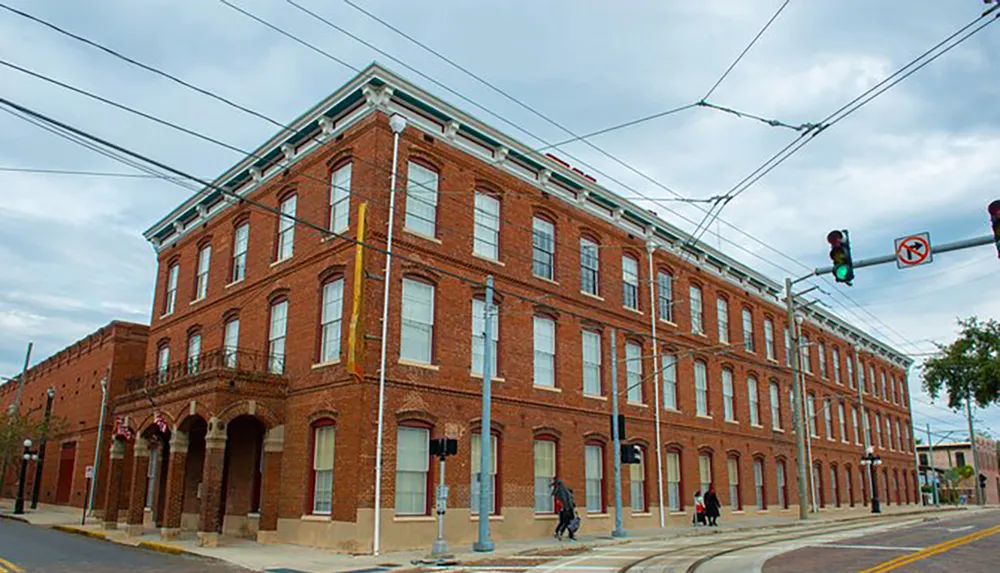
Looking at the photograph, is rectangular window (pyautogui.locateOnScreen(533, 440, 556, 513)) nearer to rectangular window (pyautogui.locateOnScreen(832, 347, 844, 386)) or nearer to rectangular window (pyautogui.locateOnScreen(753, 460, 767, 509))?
rectangular window (pyautogui.locateOnScreen(753, 460, 767, 509))

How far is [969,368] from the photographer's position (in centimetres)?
5016

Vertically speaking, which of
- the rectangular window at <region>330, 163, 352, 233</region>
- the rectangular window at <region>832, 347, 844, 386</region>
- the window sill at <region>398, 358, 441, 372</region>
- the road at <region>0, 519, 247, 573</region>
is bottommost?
the road at <region>0, 519, 247, 573</region>

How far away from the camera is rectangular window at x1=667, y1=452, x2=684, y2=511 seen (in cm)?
3023

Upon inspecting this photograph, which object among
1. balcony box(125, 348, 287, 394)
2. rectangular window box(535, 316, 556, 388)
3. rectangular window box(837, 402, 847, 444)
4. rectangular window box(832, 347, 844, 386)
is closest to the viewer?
balcony box(125, 348, 287, 394)

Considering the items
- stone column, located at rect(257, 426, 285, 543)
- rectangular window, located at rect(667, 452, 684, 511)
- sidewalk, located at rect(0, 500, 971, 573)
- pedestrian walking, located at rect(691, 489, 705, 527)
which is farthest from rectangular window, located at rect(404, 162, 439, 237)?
pedestrian walking, located at rect(691, 489, 705, 527)

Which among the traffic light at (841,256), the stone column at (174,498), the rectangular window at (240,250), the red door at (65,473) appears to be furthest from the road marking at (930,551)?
the red door at (65,473)

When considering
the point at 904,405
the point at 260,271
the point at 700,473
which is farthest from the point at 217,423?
the point at 904,405

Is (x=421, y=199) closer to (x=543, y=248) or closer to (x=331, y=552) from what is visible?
(x=543, y=248)

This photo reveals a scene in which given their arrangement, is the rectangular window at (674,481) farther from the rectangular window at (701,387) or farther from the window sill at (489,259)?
the window sill at (489,259)

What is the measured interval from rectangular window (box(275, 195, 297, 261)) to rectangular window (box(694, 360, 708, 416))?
739 inches

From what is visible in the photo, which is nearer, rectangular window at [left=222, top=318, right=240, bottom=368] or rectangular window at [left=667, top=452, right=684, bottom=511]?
rectangular window at [left=222, top=318, right=240, bottom=368]

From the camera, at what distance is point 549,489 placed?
80.6ft

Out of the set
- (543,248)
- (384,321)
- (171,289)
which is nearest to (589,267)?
(543,248)

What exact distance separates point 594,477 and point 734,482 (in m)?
11.3
